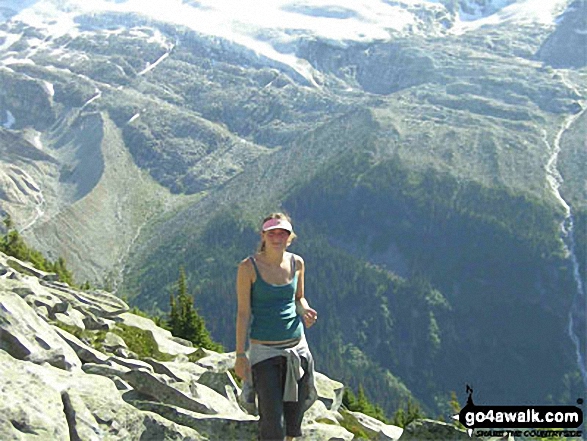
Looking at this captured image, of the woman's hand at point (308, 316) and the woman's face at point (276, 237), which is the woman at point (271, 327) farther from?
the woman's hand at point (308, 316)

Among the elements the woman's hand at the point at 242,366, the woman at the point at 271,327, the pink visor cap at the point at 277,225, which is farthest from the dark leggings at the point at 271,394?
the pink visor cap at the point at 277,225

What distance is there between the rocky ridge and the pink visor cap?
382 cm

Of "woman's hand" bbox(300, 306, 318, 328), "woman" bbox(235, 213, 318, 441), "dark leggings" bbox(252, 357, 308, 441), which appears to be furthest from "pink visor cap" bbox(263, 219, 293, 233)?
"dark leggings" bbox(252, 357, 308, 441)

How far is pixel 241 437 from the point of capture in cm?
1653

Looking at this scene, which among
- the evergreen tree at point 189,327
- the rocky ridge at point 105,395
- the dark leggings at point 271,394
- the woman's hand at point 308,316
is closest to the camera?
the dark leggings at point 271,394

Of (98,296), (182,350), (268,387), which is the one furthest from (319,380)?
(98,296)

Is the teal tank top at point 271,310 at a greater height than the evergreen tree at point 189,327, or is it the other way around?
the teal tank top at point 271,310

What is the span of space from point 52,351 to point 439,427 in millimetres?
11438

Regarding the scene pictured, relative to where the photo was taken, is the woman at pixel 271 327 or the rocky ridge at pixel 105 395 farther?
the rocky ridge at pixel 105 395

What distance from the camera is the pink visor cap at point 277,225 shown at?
12.8 m

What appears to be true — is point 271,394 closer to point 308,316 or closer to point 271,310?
point 271,310

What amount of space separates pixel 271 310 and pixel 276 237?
4.86ft

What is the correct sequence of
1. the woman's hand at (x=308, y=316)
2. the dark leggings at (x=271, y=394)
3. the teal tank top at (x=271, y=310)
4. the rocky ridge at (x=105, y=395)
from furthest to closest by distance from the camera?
the woman's hand at (x=308, y=316), the rocky ridge at (x=105, y=395), the dark leggings at (x=271, y=394), the teal tank top at (x=271, y=310)

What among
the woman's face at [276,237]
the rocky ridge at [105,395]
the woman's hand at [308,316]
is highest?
the woman's face at [276,237]
